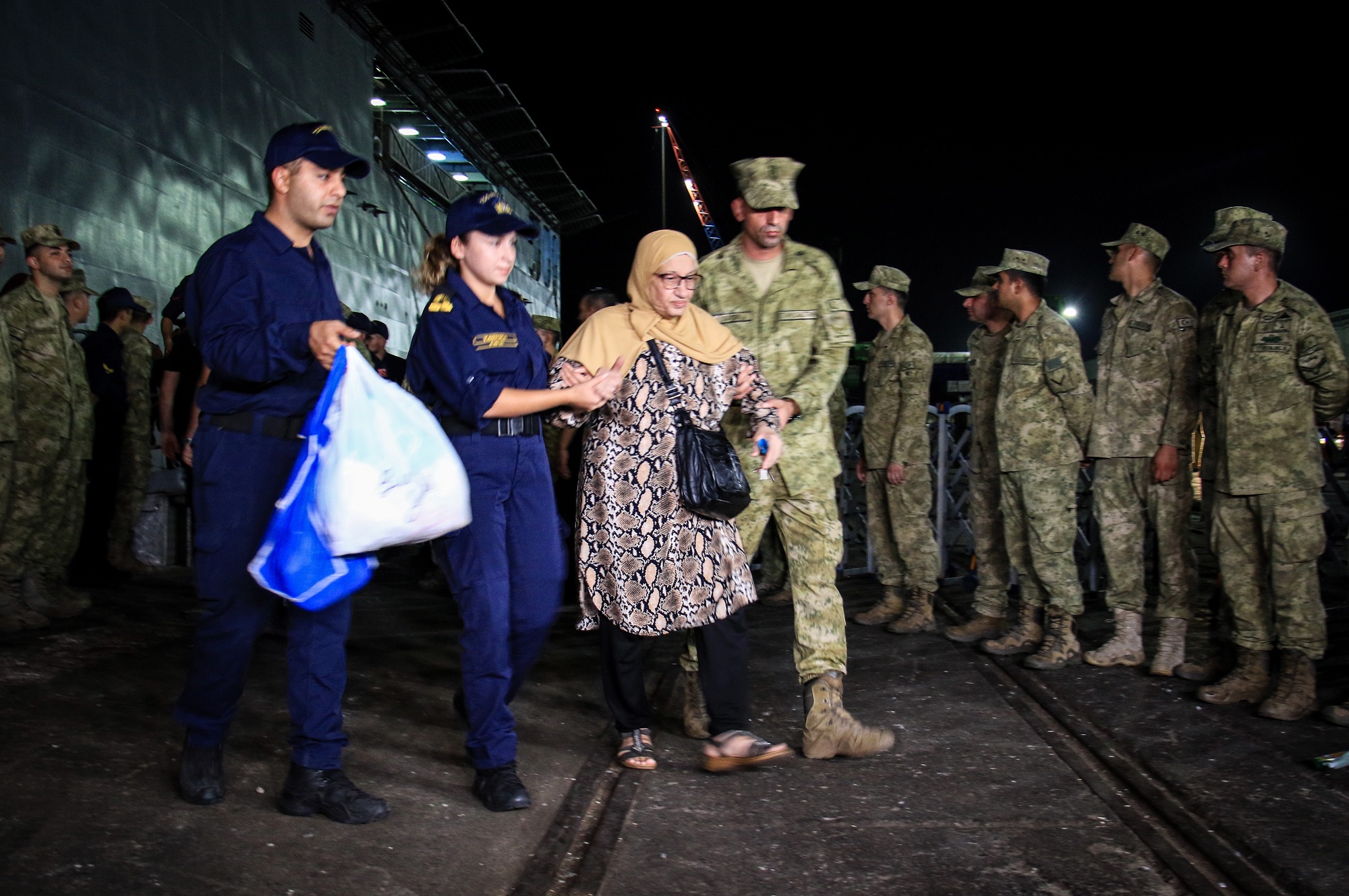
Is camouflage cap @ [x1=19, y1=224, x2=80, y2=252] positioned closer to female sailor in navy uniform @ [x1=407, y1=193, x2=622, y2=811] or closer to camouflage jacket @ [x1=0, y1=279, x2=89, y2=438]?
camouflage jacket @ [x1=0, y1=279, x2=89, y2=438]

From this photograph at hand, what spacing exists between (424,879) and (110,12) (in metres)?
9.37

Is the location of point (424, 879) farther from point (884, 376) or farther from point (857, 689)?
point (884, 376)

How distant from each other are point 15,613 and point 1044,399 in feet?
17.8

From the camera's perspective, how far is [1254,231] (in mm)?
4203

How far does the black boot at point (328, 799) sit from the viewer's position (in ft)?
9.02

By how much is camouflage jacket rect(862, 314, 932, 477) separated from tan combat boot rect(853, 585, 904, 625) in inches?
29.6

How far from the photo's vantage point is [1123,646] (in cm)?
490

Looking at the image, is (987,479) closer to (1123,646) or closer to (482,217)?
(1123,646)

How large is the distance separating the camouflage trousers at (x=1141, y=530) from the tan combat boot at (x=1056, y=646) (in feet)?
0.81

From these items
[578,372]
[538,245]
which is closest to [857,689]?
[578,372]

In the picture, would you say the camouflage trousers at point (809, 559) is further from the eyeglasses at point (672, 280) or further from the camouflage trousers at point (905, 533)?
the camouflage trousers at point (905, 533)

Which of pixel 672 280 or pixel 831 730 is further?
pixel 831 730

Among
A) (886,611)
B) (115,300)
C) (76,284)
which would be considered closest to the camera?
(886,611)

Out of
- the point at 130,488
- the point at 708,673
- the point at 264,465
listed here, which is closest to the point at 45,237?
the point at 130,488
